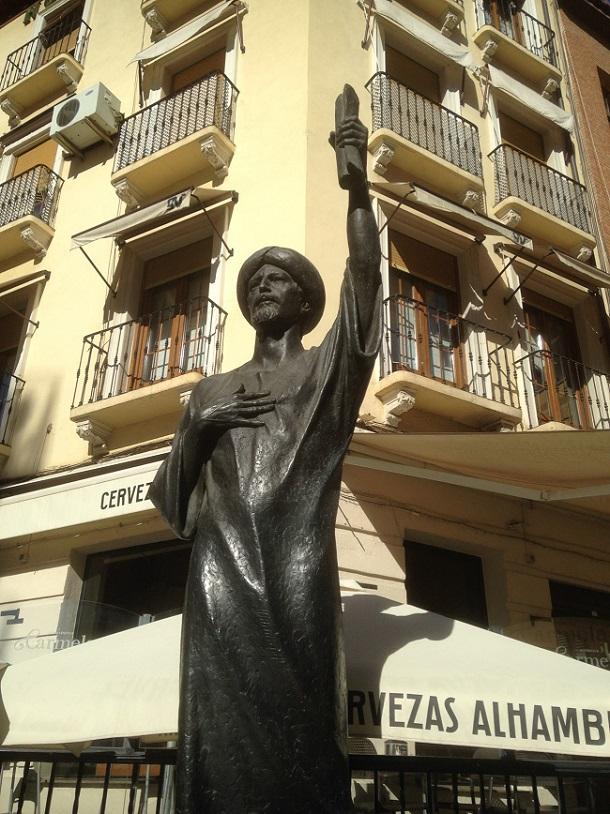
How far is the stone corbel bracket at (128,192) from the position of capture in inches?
379

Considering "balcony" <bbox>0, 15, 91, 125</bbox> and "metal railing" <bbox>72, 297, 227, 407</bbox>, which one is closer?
"metal railing" <bbox>72, 297, 227, 407</bbox>

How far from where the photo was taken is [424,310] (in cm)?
878

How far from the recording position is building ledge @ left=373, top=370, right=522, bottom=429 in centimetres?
745

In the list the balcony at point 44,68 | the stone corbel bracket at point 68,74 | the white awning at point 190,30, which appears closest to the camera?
the white awning at point 190,30

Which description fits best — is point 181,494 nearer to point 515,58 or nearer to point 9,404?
point 9,404

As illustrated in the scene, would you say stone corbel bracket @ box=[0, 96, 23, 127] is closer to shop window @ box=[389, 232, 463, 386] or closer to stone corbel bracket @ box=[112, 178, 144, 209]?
stone corbel bracket @ box=[112, 178, 144, 209]

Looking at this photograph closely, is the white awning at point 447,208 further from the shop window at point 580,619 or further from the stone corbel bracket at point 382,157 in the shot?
the shop window at point 580,619

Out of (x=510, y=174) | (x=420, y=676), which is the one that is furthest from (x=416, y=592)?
(x=510, y=174)

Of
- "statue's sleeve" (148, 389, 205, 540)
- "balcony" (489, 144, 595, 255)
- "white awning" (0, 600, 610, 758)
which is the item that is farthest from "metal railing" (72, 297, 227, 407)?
A: "statue's sleeve" (148, 389, 205, 540)

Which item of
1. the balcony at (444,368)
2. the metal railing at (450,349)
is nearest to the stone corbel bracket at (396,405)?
the balcony at (444,368)

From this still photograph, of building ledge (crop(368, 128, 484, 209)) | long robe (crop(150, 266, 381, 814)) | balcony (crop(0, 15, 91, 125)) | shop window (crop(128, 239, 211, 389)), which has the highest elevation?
balcony (crop(0, 15, 91, 125))

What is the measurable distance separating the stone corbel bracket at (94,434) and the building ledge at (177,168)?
3245mm

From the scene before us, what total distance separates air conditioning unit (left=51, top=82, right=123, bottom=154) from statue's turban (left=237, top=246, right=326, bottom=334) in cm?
925

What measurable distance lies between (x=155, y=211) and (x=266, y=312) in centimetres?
690
